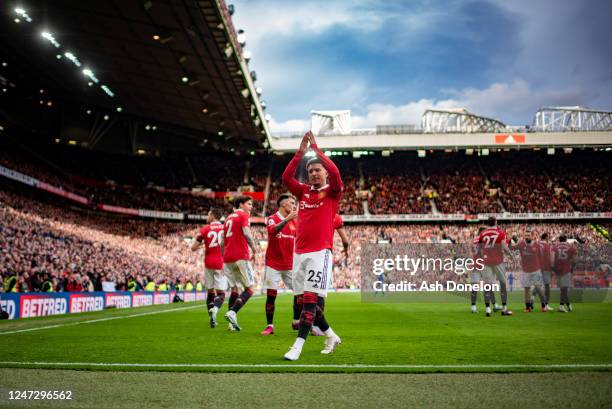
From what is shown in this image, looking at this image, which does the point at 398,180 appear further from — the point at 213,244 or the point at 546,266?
the point at 213,244

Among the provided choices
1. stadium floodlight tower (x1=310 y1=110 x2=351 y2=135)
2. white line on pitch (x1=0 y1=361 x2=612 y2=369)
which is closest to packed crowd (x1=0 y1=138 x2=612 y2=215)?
stadium floodlight tower (x1=310 y1=110 x2=351 y2=135)

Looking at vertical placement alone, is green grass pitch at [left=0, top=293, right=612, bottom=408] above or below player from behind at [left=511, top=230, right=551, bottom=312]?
below

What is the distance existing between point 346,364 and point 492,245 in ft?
29.5

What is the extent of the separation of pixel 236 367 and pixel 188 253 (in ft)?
138

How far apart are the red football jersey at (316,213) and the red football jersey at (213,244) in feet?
17.1

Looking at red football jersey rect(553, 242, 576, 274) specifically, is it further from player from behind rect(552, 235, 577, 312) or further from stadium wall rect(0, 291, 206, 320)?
stadium wall rect(0, 291, 206, 320)

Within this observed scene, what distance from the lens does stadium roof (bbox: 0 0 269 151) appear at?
24578 mm

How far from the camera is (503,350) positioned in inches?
252

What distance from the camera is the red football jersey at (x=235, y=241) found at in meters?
9.78

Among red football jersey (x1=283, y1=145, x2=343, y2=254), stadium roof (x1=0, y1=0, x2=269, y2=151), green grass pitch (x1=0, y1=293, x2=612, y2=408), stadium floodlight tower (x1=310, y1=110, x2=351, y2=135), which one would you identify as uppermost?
stadium floodlight tower (x1=310, y1=110, x2=351, y2=135)

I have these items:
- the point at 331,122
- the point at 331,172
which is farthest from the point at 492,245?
the point at 331,122

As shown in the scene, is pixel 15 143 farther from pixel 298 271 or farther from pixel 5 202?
pixel 298 271

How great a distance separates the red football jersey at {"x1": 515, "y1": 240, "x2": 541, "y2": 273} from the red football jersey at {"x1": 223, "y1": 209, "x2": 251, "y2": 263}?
8830 millimetres

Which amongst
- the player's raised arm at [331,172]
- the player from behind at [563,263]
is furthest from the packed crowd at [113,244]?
the player's raised arm at [331,172]
